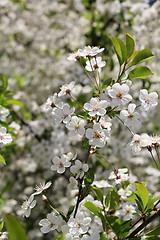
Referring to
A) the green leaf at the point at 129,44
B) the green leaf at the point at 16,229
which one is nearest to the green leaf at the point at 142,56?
the green leaf at the point at 129,44

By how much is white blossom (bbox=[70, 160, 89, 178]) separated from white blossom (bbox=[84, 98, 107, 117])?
0.20 metres

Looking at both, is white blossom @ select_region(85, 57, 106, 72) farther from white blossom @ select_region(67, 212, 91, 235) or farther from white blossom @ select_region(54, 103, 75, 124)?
white blossom @ select_region(67, 212, 91, 235)

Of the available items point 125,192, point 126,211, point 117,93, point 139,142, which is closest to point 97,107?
point 117,93

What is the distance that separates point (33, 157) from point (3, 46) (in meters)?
2.19

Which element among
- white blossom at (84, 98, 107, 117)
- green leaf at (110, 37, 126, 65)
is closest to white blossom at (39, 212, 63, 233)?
white blossom at (84, 98, 107, 117)

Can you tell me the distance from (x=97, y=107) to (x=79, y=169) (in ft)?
0.85

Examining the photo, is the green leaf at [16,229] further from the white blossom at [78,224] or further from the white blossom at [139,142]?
the white blossom at [139,142]

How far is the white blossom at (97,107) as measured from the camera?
52.8 inches

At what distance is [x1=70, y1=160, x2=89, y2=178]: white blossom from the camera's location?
1387 millimetres

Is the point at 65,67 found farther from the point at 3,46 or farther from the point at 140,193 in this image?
the point at 140,193

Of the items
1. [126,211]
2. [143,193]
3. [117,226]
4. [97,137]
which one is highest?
[97,137]

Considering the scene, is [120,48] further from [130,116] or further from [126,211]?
[126,211]

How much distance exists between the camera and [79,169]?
141 centimetres

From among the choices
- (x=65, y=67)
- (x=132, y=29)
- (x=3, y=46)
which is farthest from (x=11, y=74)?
(x=132, y=29)
